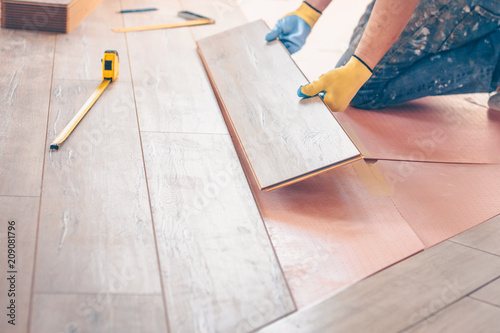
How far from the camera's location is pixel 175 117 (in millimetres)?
2150

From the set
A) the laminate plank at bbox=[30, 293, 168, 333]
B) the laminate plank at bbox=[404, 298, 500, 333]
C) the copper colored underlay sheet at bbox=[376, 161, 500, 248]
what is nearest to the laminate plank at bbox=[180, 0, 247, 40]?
the copper colored underlay sheet at bbox=[376, 161, 500, 248]

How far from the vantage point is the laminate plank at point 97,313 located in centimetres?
119

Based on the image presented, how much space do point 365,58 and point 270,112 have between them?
0.48 metres

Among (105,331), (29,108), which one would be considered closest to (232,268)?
(105,331)

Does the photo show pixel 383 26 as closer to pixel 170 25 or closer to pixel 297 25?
pixel 297 25

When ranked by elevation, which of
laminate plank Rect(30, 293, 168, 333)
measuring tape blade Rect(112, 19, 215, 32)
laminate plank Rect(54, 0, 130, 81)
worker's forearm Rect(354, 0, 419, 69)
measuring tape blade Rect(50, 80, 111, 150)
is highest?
worker's forearm Rect(354, 0, 419, 69)

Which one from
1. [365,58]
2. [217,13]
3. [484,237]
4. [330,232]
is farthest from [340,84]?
[217,13]

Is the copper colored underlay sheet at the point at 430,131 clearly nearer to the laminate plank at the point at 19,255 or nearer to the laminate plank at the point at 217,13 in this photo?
the laminate plank at the point at 217,13

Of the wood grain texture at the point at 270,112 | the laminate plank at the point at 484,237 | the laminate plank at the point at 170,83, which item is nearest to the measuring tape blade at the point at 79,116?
the laminate plank at the point at 170,83

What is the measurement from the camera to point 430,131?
246cm

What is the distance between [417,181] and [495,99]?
1059 millimetres

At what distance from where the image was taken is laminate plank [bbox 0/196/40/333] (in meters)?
1.19

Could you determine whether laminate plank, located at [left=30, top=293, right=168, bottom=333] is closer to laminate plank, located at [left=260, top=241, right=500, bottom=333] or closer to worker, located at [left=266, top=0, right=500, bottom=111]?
laminate plank, located at [left=260, top=241, right=500, bottom=333]

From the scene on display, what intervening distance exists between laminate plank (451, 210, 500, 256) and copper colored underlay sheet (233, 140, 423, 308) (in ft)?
0.67
